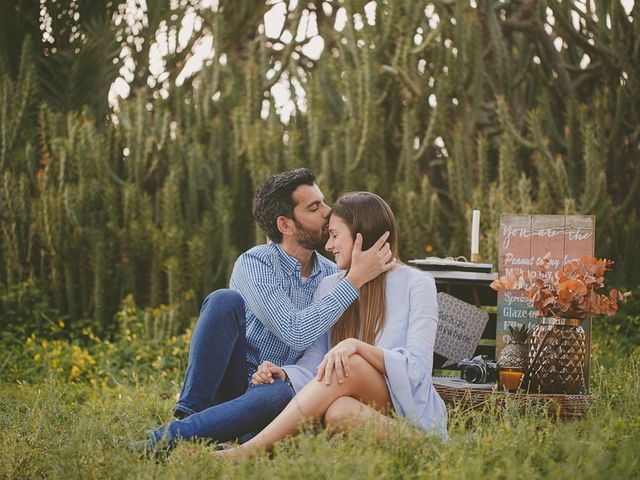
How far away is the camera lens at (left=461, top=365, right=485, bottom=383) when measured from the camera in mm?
3754

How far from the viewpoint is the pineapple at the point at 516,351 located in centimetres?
365

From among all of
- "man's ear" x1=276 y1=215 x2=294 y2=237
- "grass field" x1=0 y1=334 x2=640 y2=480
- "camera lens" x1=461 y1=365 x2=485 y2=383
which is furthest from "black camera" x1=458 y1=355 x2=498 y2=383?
"man's ear" x1=276 y1=215 x2=294 y2=237

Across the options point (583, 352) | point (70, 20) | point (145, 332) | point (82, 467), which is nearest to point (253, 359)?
point (82, 467)

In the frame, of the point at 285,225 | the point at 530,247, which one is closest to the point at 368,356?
the point at 285,225

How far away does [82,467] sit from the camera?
314 centimetres

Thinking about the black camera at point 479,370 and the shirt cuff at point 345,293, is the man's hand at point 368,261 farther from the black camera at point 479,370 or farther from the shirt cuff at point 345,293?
the black camera at point 479,370

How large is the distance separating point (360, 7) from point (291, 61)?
923 mm

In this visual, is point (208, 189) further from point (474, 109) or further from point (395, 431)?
point (395, 431)

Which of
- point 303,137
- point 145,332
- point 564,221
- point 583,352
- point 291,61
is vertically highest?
point 291,61

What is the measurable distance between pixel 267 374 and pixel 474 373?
935mm

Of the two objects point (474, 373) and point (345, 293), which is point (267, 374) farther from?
point (474, 373)

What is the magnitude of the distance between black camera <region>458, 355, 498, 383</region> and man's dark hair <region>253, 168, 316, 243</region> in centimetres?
104

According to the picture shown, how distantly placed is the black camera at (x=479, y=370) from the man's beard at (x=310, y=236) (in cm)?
85

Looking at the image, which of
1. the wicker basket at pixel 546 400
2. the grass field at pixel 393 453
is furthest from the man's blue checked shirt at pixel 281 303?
the wicker basket at pixel 546 400
